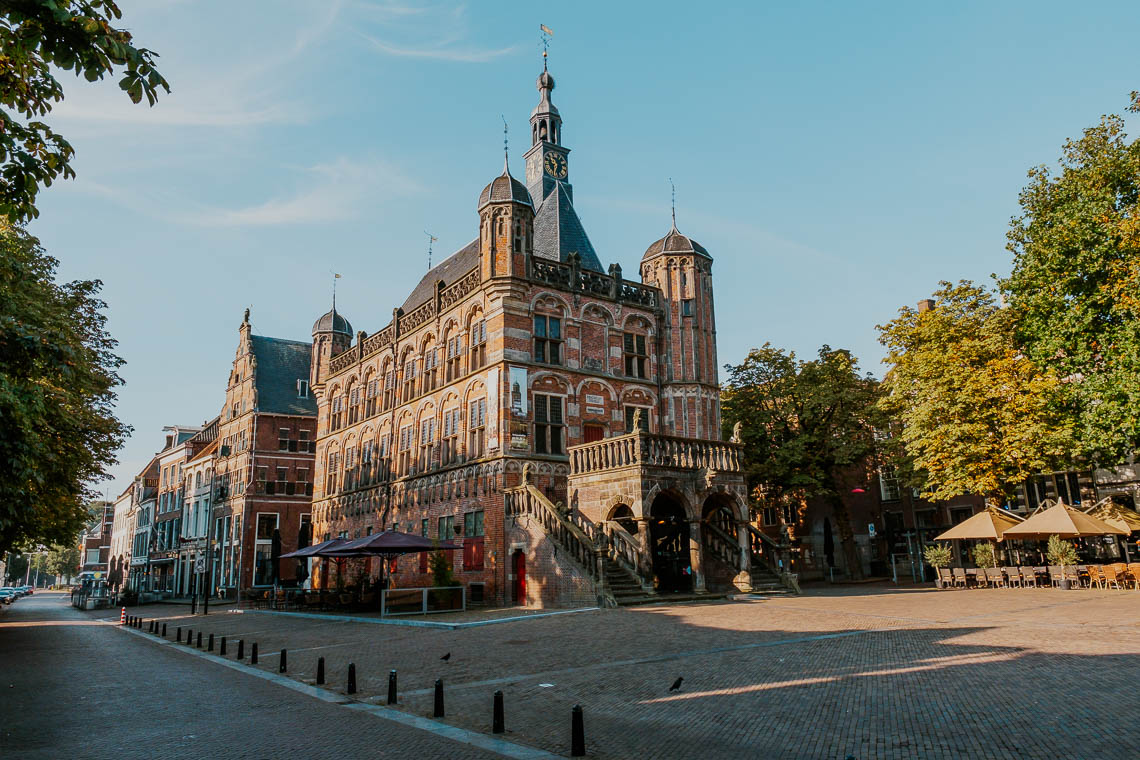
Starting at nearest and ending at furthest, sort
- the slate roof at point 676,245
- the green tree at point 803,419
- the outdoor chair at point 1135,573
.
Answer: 1. the outdoor chair at point 1135,573
2. the slate roof at point 676,245
3. the green tree at point 803,419

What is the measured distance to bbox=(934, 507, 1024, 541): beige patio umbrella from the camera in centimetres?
2660

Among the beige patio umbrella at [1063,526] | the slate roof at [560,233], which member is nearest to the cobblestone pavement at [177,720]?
the slate roof at [560,233]

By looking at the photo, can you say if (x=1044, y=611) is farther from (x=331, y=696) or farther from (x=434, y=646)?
(x=331, y=696)

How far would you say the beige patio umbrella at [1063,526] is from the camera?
25.1m

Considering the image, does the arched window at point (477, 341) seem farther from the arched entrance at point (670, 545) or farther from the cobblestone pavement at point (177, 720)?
the cobblestone pavement at point (177, 720)

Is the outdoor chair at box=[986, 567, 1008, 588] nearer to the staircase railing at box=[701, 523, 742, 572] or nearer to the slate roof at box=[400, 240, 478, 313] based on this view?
the staircase railing at box=[701, 523, 742, 572]

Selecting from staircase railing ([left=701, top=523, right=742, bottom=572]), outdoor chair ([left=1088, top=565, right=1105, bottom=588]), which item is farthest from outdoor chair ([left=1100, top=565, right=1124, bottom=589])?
staircase railing ([left=701, top=523, right=742, bottom=572])

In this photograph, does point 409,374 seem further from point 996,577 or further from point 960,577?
point 996,577

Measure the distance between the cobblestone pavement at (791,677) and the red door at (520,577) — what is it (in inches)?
259

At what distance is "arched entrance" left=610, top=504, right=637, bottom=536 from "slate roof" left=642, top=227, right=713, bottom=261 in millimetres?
12501

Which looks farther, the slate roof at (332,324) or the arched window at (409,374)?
the slate roof at (332,324)

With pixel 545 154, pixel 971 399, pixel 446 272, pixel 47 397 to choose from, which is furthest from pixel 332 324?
pixel 971 399

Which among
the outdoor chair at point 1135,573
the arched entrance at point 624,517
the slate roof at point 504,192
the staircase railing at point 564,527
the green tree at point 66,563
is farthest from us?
the green tree at point 66,563

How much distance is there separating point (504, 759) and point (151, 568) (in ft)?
261
